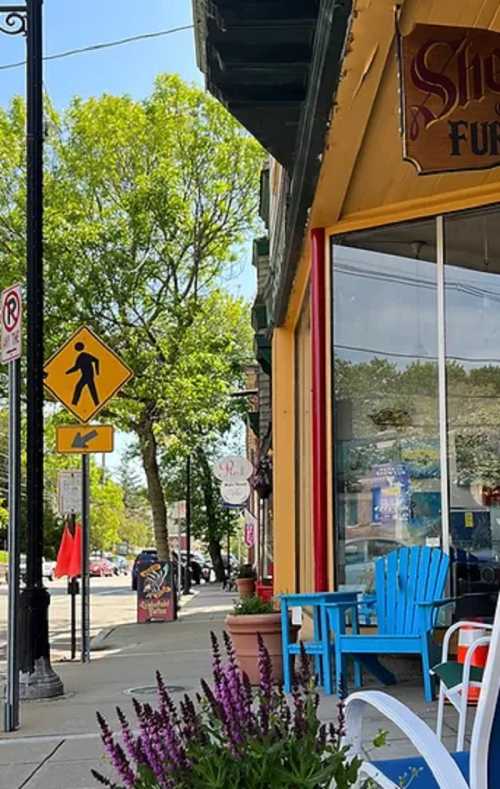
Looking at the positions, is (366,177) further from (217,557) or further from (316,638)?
(217,557)

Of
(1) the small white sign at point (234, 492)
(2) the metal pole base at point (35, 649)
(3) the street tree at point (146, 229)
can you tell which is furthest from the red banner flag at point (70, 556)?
(3) the street tree at point (146, 229)

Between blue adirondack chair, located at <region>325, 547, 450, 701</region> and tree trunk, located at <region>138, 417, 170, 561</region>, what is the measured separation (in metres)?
15.1

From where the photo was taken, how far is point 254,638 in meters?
7.05

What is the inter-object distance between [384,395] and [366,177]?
1.87 metres

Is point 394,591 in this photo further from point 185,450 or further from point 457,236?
point 185,450

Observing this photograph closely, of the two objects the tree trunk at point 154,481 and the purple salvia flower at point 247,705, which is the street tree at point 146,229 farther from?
the purple salvia flower at point 247,705

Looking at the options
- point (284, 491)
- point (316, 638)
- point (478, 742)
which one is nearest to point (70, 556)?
point (284, 491)

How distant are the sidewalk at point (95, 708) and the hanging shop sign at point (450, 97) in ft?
9.11

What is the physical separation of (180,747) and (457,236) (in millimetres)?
5584

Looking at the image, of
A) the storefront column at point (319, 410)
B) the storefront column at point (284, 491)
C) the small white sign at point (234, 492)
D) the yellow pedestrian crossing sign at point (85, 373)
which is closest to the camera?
the storefront column at point (319, 410)

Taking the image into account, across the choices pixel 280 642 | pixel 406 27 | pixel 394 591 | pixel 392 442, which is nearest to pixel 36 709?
pixel 280 642

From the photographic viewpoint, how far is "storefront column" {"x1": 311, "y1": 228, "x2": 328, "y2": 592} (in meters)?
7.41

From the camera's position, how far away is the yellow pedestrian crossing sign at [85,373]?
29.7ft

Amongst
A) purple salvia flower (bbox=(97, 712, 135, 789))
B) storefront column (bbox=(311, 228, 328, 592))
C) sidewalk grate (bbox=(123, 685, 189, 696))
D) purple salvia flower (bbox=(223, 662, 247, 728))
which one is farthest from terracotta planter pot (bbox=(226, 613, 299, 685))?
purple salvia flower (bbox=(97, 712, 135, 789))
